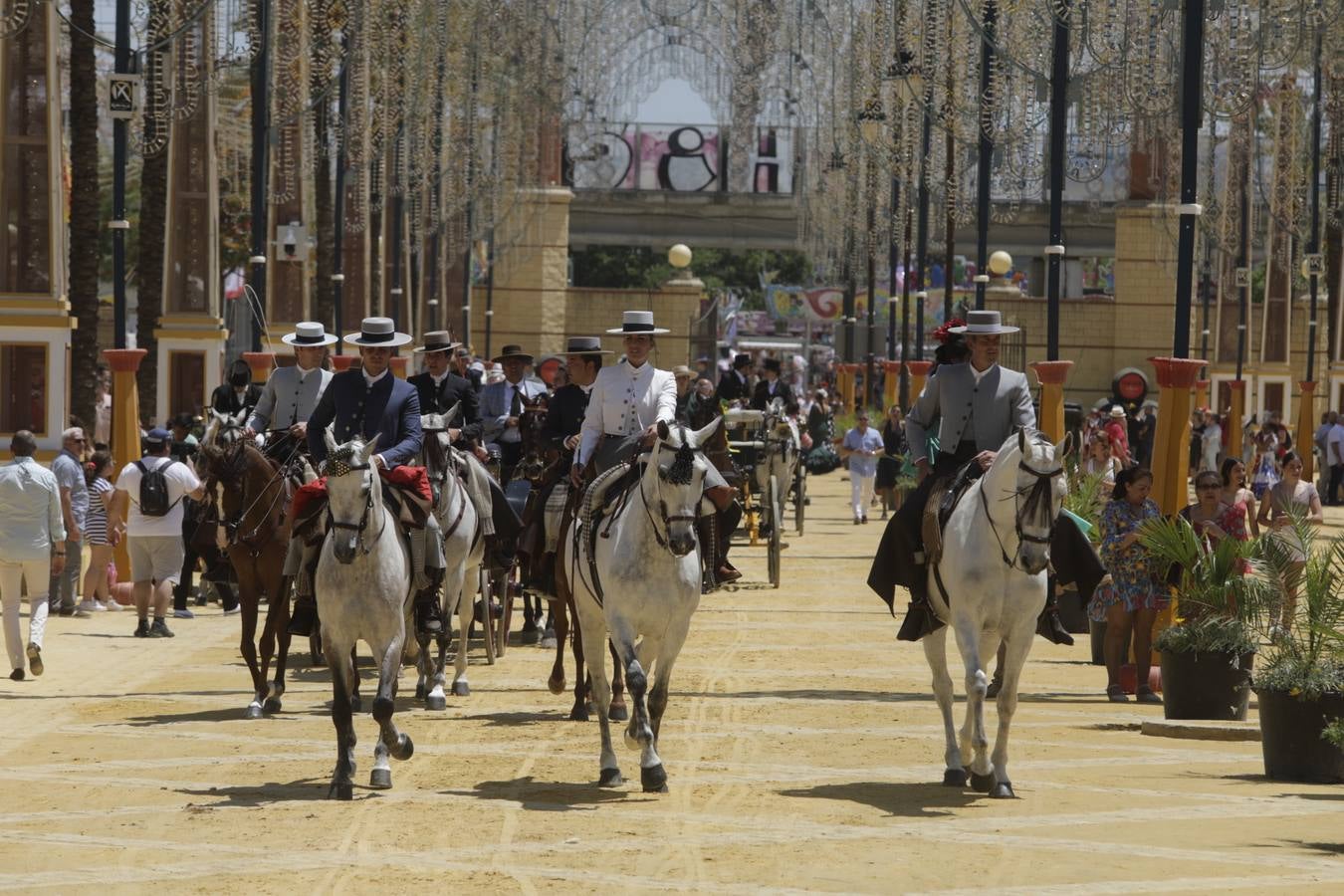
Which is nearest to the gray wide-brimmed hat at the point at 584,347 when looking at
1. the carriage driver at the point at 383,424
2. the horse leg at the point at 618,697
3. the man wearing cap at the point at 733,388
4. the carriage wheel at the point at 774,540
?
the carriage driver at the point at 383,424

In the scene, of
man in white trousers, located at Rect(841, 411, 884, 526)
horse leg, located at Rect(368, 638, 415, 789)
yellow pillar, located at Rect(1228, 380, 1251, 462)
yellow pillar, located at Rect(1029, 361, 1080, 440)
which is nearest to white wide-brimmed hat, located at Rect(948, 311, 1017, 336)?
horse leg, located at Rect(368, 638, 415, 789)

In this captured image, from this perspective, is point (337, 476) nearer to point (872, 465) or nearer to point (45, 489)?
point (45, 489)

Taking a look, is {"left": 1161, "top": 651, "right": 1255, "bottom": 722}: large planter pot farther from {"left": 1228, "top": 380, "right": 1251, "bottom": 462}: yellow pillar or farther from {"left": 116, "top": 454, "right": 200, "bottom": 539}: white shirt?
{"left": 1228, "top": 380, "right": 1251, "bottom": 462}: yellow pillar

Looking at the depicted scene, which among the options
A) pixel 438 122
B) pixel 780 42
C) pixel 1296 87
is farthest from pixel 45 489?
pixel 1296 87

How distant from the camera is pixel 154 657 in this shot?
20.1 m

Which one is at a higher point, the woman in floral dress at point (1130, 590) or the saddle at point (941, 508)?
the saddle at point (941, 508)

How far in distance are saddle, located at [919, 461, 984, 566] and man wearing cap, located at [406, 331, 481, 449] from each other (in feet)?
18.8

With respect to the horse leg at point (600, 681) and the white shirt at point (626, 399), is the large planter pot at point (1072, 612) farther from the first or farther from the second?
the horse leg at point (600, 681)

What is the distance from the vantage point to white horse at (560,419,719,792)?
12.4m

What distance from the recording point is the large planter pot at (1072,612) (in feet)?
71.5

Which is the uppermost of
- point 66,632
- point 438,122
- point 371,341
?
point 438,122

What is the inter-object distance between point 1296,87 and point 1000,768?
40.9m

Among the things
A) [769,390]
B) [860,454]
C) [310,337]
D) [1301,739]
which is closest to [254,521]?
[310,337]

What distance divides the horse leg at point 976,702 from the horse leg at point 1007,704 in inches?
2.3
